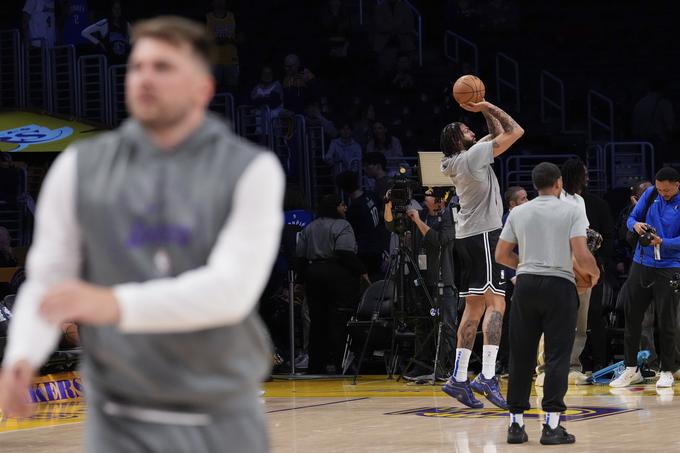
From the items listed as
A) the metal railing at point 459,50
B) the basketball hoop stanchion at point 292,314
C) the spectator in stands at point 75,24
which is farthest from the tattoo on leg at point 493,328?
the spectator in stands at point 75,24

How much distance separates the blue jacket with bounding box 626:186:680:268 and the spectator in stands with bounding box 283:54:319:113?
7.71m

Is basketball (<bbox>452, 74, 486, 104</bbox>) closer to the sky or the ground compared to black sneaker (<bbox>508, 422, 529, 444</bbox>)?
closer to the sky

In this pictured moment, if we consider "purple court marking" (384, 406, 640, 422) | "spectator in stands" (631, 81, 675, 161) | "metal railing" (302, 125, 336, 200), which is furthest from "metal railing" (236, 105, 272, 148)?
"purple court marking" (384, 406, 640, 422)

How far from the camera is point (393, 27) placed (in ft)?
67.2

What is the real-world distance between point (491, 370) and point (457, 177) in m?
1.49

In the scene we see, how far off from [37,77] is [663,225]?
447 inches

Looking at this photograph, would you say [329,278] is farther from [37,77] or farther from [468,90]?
[37,77]

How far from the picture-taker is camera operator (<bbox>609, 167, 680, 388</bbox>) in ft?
39.8

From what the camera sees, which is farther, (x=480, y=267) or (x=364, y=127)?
(x=364, y=127)

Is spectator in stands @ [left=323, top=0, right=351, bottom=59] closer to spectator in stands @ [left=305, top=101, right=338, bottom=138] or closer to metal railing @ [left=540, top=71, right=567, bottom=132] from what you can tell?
spectator in stands @ [left=305, top=101, right=338, bottom=138]

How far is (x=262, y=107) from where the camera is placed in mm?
18344

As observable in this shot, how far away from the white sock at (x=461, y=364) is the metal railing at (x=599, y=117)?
10405mm

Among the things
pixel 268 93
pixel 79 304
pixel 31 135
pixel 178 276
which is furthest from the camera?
pixel 268 93

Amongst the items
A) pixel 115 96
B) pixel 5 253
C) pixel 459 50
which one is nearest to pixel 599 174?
pixel 459 50
